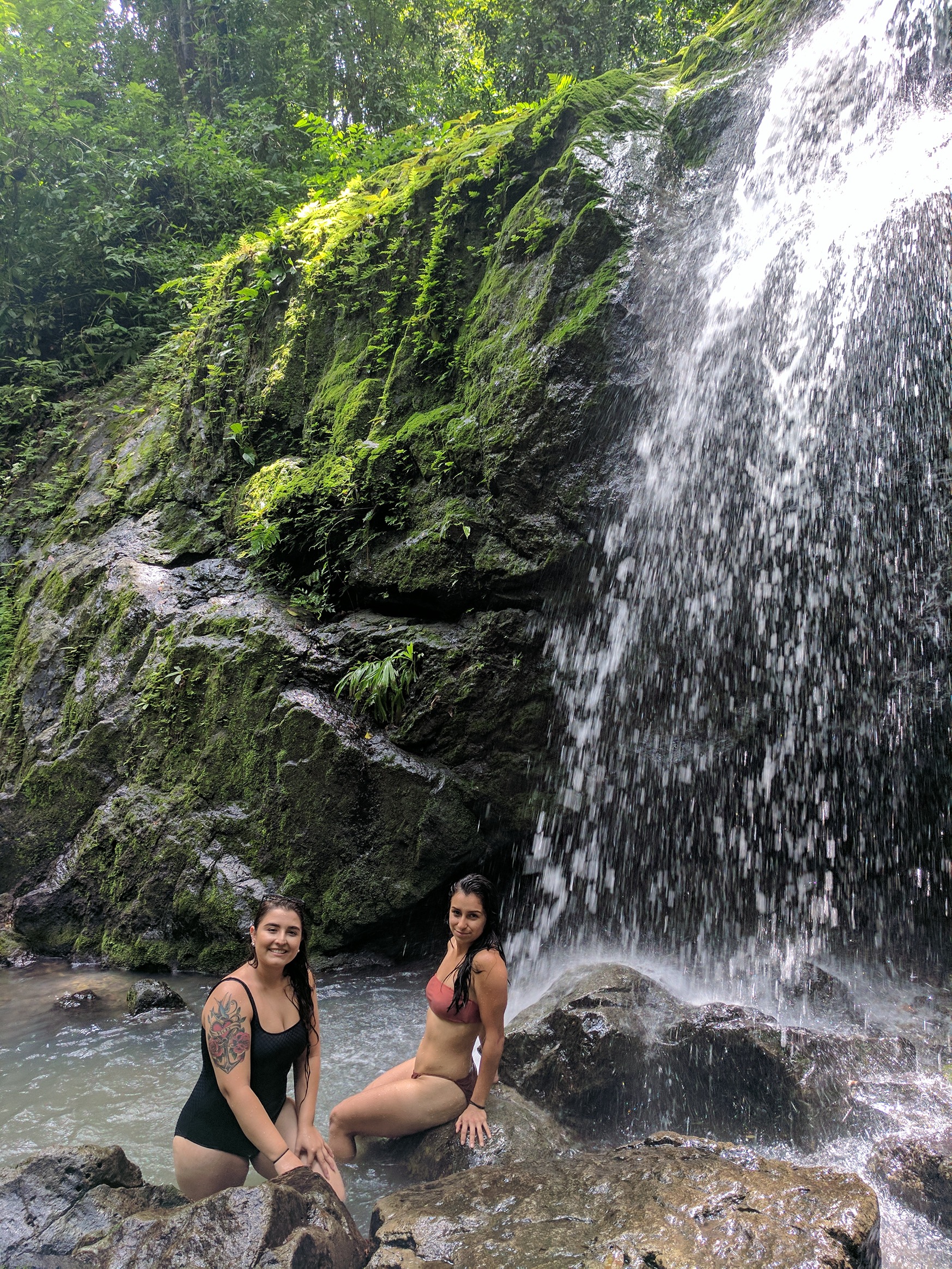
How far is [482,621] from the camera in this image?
6.64 meters

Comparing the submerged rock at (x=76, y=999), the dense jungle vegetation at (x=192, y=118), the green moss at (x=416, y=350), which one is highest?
the dense jungle vegetation at (x=192, y=118)

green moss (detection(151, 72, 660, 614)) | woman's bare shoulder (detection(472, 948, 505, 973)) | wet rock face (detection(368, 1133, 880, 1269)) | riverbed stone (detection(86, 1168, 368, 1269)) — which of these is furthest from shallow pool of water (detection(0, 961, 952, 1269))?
green moss (detection(151, 72, 660, 614))

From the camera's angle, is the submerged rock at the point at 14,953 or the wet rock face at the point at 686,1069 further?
the submerged rock at the point at 14,953

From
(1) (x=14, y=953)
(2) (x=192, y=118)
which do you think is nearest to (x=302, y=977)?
(1) (x=14, y=953)

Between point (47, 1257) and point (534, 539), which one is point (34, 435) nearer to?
point (534, 539)

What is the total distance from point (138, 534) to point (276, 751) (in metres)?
3.59

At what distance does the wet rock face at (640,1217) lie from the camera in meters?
2.41

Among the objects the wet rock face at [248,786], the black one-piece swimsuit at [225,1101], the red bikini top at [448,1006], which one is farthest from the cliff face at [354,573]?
the black one-piece swimsuit at [225,1101]

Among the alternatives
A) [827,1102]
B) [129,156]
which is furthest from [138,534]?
[129,156]

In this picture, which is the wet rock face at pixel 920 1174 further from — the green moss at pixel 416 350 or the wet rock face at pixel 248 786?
the green moss at pixel 416 350

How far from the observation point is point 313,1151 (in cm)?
322

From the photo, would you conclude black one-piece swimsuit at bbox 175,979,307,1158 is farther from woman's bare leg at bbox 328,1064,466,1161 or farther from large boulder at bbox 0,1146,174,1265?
woman's bare leg at bbox 328,1064,466,1161

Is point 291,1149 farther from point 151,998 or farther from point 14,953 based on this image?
point 14,953

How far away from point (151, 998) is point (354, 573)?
144 inches
